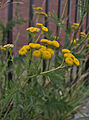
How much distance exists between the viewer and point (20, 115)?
1042 mm

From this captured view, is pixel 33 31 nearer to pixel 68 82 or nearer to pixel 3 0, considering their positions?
pixel 3 0

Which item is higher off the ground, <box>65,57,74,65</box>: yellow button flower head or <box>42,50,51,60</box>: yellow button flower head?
<box>42,50,51,60</box>: yellow button flower head

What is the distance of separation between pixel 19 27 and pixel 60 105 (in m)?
0.78

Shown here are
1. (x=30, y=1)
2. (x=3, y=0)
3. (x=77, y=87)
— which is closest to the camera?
(x=3, y=0)

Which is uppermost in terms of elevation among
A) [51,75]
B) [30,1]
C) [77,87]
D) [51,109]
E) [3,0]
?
[30,1]

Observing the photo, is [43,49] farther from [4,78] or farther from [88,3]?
[4,78]

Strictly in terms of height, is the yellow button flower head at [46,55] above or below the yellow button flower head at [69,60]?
above

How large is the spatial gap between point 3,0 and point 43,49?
22cm

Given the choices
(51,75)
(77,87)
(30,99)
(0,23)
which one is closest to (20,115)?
(30,99)

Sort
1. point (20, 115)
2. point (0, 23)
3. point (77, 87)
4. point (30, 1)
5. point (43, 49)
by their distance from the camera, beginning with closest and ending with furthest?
point (43, 49), point (20, 115), point (0, 23), point (30, 1), point (77, 87)

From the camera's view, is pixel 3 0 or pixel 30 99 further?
pixel 30 99

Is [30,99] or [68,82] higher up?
[30,99]

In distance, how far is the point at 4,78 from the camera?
4.09 feet

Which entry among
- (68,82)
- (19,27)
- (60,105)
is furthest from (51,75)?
(68,82)
